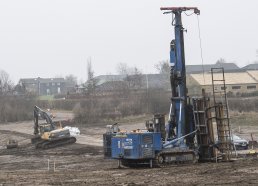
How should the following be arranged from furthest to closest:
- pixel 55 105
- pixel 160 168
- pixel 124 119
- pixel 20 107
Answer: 1. pixel 55 105
2. pixel 20 107
3. pixel 124 119
4. pixel 160 168

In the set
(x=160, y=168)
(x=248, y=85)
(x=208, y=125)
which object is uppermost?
(x=248, y=85)

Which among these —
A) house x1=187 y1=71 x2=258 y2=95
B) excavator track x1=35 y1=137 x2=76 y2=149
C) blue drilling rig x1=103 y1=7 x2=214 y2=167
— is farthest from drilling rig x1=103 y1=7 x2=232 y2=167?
house x1=187 y1=71 x2=258 y2=95

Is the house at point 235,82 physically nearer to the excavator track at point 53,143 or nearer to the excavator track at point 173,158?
the excavator track at point 53,143

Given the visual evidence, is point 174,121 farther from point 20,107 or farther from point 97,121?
point 20,107

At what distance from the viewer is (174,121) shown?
24.4 m

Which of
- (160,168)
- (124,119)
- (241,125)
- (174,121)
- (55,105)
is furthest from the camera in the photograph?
(55,105)

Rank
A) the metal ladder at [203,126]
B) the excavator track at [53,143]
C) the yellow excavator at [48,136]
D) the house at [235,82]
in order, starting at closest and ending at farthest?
the metal ladder at [203,126] → the excavator track at [53,143] → the yellow excavator at [48,136] → the house at [235,82]

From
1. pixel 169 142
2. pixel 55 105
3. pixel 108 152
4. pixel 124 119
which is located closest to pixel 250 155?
pixel 169 142

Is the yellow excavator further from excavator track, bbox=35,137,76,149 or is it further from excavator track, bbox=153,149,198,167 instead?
excavator track, bbox=153,149,198,167

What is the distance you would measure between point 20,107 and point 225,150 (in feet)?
212

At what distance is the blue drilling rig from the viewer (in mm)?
22828

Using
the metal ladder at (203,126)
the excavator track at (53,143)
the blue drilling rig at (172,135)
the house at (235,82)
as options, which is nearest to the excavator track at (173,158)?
the blue drilling rig at (172,135)

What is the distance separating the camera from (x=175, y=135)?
24.3 m

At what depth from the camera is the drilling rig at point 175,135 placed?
22.9 metres
